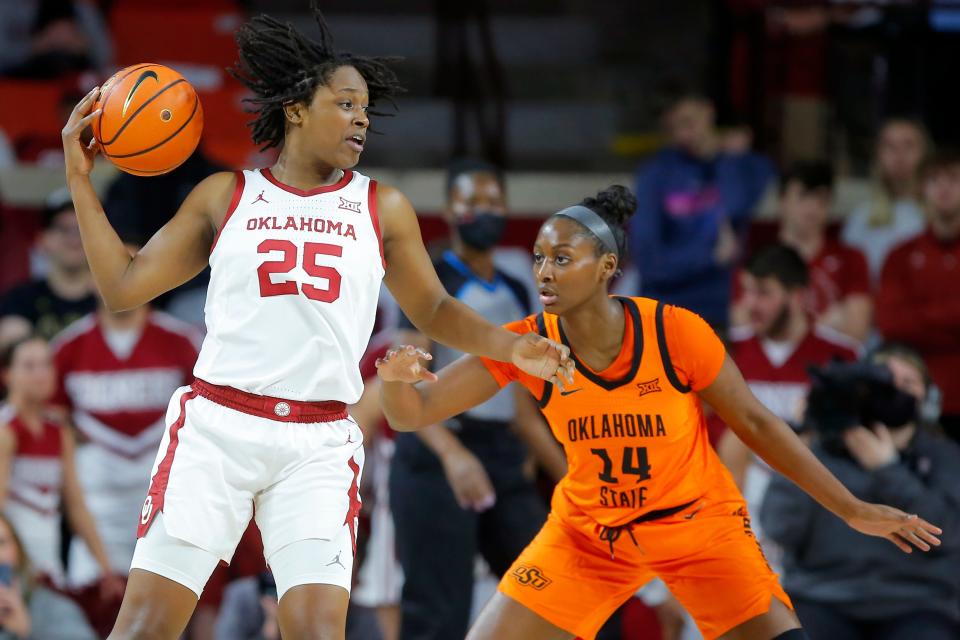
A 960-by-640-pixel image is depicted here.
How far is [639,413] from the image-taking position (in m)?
4.60

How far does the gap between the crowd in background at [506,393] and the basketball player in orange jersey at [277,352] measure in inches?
67.7

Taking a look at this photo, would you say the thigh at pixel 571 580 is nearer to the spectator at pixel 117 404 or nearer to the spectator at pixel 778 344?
the spectator at pixel 778 344

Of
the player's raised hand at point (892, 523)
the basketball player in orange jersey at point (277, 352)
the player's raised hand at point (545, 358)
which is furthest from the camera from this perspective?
the player's raised hand at point (892, 523)

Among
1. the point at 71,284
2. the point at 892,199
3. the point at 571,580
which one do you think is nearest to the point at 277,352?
the point at 571,580

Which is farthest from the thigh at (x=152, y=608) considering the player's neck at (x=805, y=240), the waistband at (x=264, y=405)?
the player's neck at (x=805, y=240)

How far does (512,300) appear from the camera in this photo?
6.38 meters

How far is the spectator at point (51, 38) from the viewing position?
9.31 m

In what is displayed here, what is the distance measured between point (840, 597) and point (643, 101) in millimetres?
4769

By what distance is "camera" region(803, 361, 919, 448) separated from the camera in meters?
5.79

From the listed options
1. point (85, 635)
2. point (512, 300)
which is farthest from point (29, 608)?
point (512, 300)

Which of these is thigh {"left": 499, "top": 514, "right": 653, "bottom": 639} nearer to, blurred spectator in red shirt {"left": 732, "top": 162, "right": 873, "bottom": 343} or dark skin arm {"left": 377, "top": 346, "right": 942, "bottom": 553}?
dark skin arm {"left": 377, "top": 346, "right": 942, "bottom": 553}

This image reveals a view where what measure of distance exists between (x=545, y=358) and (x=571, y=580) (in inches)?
36.3

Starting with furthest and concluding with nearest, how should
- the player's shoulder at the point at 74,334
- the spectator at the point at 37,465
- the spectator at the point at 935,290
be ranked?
the spectator at the point at 935,290
the player's shoulder at the point at 74,334
the spectator at the point at 37,465

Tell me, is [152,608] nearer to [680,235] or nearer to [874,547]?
[874,547]
